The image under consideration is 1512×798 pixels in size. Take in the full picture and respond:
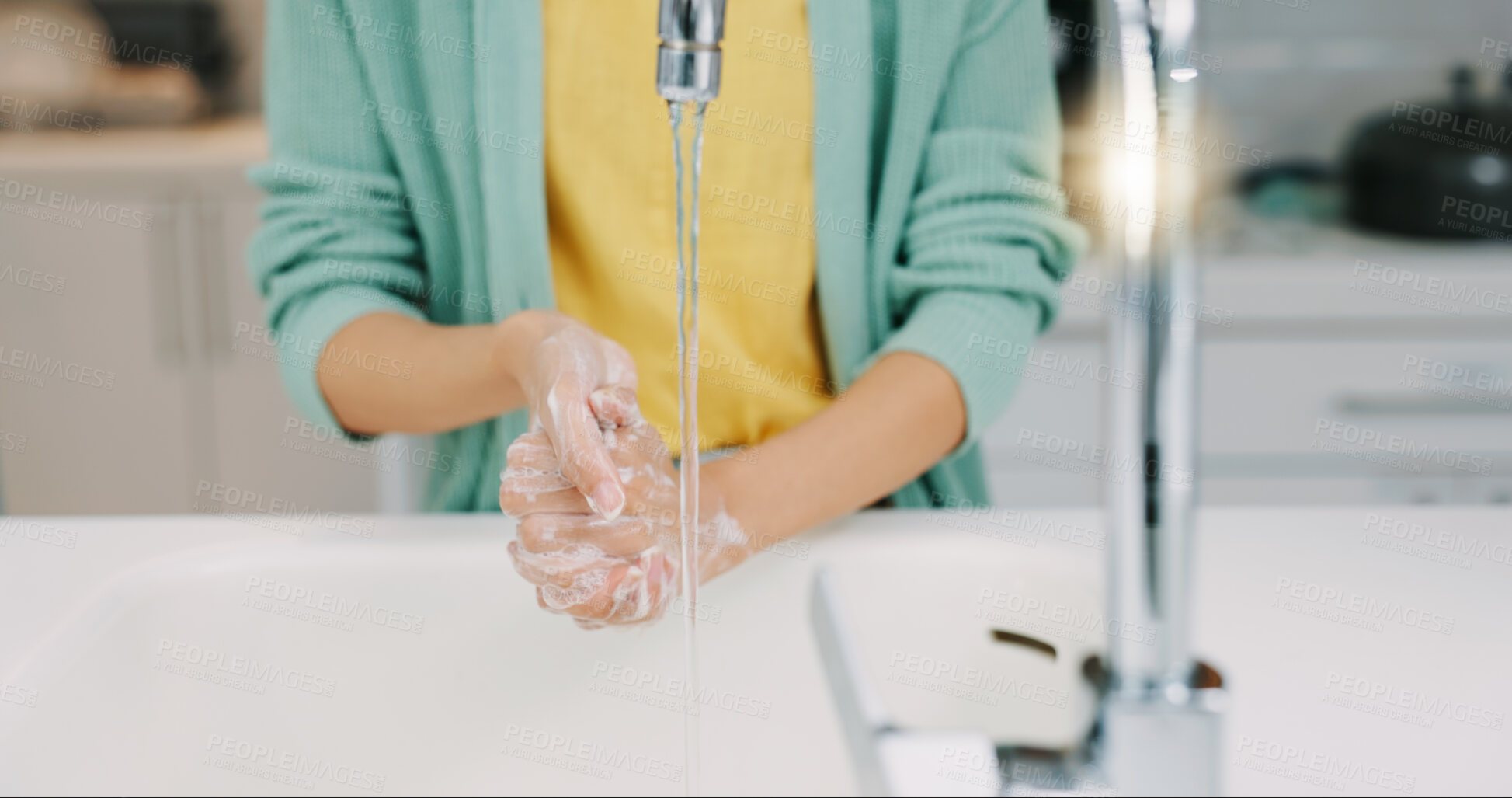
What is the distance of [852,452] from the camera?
2.23 feet

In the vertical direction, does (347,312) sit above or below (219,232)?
above

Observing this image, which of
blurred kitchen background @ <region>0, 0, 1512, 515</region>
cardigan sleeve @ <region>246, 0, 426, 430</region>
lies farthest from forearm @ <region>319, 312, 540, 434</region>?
blurred kitchen background @ <region>0, 0, 1512, 515</region>

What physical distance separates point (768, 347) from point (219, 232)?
1.32m

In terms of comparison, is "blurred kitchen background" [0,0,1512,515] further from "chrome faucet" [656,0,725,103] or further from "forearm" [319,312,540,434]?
"chrome faucet" [656,0,725,103]

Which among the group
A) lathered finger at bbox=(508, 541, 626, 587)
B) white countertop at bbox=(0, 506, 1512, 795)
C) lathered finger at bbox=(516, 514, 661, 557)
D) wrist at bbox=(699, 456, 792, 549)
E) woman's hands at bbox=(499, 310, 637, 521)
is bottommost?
white countertop at bbox=(0, 506, 1512, 795)

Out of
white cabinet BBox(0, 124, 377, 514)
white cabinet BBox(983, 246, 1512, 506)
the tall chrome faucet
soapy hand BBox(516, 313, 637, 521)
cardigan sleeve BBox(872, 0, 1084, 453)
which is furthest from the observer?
white cabinet BBox(0, 124, 377, 514)

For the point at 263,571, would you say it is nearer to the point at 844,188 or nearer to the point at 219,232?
the point at 844,188

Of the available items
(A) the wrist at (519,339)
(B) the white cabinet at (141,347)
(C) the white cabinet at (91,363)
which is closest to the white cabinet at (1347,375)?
(A) the wrist at (519,339)

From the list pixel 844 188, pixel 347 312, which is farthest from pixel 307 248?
pixel 844 188

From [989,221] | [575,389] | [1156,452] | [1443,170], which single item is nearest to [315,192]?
[575,389]

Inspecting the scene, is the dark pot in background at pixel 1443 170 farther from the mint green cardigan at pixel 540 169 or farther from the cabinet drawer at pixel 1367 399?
the mint green cardigan at pixel 540 169

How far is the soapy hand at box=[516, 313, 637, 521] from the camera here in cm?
51

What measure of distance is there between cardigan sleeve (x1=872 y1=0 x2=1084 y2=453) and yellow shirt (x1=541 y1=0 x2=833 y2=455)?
87mm

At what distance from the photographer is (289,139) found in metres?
0.77
